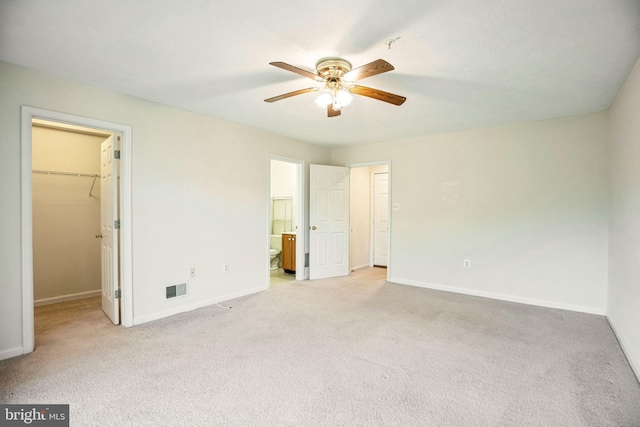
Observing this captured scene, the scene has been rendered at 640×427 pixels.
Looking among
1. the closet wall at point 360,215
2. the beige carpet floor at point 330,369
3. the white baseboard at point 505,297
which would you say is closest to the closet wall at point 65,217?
the beige carpet floor at point 330,369

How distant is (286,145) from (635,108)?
394 centimetres

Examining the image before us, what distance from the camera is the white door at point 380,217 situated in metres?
6.57

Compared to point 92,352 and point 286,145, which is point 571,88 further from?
point 92,352

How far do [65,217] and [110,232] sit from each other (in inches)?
54.7

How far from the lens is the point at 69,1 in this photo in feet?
5.65

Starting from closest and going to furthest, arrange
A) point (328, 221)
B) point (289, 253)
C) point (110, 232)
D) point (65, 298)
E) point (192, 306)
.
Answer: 1. point (110, 232)
2. point (192, 306)
3. point (65, 298)
4. point (328, 221)
5. point (289, 253)

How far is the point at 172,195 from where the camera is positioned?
11.5 ft

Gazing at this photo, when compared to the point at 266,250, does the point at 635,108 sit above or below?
above

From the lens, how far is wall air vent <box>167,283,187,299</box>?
11.5 ft

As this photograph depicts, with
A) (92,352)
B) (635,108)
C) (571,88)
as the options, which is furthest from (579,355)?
(92,352)

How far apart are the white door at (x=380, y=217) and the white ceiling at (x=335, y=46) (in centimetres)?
326

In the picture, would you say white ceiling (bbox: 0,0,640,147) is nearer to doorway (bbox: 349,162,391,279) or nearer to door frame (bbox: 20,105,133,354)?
door frame (bbox: 20,105,133,354)

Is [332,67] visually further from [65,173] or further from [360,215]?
[360,215]

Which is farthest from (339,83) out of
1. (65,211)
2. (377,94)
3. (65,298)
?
(65,298)
